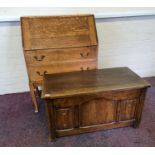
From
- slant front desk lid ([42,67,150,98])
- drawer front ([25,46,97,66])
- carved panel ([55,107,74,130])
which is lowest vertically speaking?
carved panel ([55,107,74,130])

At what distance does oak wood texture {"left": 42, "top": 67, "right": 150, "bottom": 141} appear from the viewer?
147 cm

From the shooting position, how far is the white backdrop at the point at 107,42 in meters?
2.13

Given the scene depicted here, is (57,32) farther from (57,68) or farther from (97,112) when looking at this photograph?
(97,112)

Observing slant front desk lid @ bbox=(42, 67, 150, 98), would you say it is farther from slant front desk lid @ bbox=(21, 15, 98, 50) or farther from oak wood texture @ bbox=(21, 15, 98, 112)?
slant front desk lid @ bbox=(21, 15, 98, 50)

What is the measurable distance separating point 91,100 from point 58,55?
644 millimetres

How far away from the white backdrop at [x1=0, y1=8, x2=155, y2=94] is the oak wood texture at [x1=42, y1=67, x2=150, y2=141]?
2.76ft

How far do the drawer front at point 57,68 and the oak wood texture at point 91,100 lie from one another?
5.4 inches

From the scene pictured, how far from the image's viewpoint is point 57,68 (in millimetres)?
1889

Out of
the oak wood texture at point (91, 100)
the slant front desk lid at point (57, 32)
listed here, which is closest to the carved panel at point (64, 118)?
the oak wood texture at point (91, 100)

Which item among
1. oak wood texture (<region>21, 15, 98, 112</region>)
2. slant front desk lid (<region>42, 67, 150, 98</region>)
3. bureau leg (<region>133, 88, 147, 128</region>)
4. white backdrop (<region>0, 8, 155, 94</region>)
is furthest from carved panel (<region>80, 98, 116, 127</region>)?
white backdrop (<region>0, 8, 155, 94</region>)

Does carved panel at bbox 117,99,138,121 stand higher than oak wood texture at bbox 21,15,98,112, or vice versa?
oak wood texture at bbox 21,15,98,112

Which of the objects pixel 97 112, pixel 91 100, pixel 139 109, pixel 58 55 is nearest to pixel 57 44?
pixel 58 55

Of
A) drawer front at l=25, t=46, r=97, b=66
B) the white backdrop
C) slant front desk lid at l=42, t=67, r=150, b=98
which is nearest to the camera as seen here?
slant front desk lid at l=42, t=67, r=150, b=98
